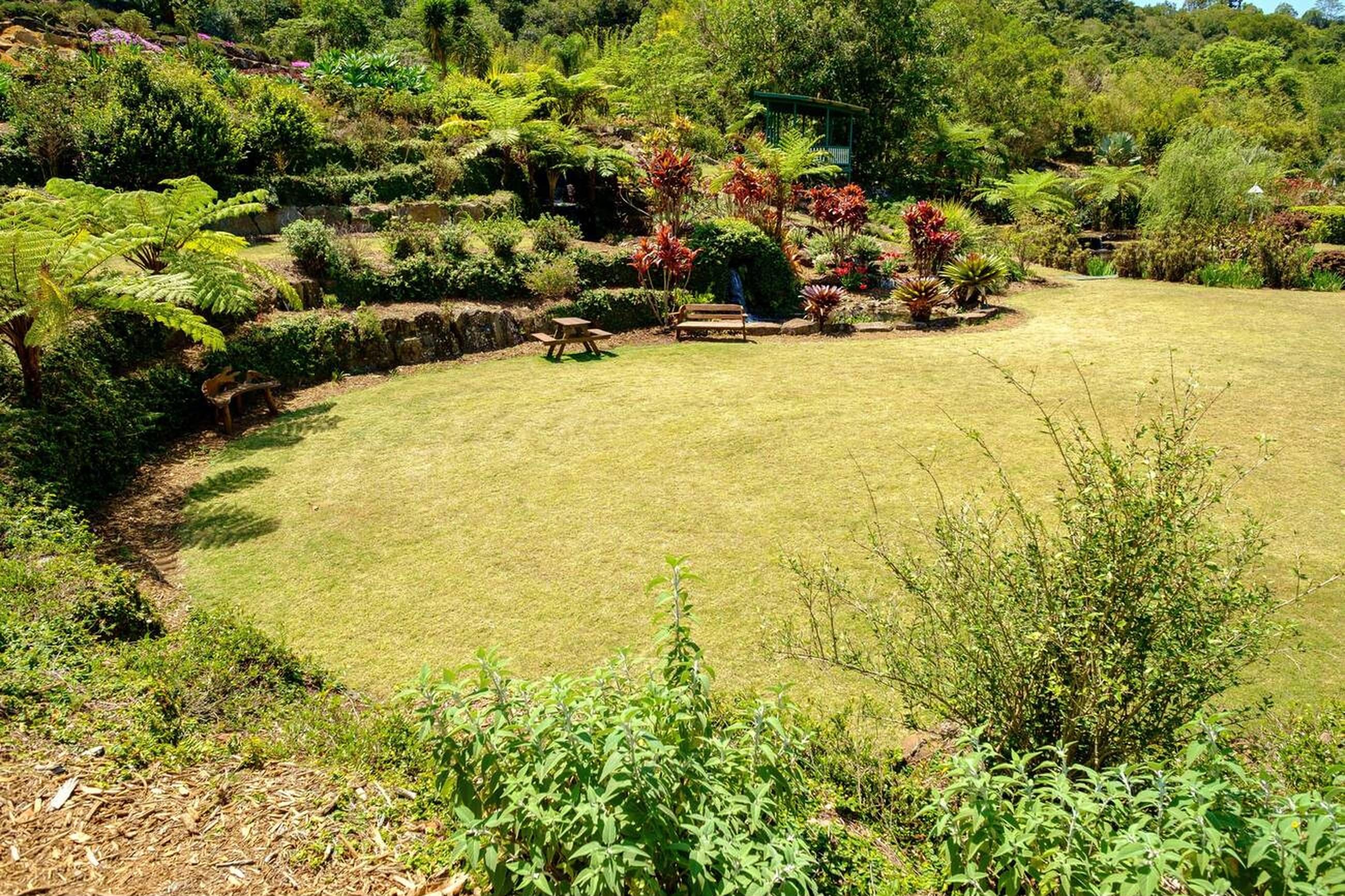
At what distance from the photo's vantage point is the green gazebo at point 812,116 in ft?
80.0

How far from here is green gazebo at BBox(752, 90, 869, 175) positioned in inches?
960

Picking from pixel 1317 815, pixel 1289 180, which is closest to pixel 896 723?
pixel 1317 815

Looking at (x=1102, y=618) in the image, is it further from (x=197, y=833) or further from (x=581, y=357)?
(x=581, y=357)

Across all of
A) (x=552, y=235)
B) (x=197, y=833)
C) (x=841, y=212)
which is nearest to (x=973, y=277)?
(x=841, y=212)

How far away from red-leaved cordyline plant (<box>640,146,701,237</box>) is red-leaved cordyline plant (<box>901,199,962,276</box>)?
4.79m

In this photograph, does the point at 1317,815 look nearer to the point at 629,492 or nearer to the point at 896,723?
the point at 896,723

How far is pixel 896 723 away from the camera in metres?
3.83

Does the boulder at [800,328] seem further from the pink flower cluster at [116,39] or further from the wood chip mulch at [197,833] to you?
the pink flower cluster at [116,39]

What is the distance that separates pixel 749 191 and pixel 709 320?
141 inches

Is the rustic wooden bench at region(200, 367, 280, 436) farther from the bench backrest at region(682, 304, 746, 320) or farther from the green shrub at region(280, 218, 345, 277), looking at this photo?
the bench backrest at region(682, 304, 746, 320)

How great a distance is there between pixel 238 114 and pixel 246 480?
1151 centimetres

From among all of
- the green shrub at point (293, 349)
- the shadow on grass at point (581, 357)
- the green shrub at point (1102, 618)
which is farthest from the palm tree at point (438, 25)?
the green shrub at point (1102, 618)

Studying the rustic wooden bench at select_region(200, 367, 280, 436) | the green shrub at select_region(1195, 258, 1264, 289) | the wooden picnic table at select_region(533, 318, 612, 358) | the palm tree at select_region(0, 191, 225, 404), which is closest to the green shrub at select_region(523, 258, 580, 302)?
the wooden picnic table at select_region(533, 318, 612, 358)

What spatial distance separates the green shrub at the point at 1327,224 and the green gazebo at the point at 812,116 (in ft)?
48.1
